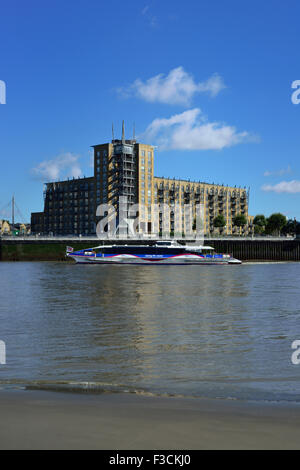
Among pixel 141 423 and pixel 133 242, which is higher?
pixel 133 242

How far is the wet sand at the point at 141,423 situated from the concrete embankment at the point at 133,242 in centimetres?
11475

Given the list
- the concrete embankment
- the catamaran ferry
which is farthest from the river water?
the concrete embankment

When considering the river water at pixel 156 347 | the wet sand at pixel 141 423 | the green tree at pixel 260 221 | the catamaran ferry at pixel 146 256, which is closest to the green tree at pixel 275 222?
the green tree at pixel 260 221

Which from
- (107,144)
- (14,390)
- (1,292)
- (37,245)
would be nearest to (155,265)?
(37,245)

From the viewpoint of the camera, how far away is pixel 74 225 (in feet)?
596

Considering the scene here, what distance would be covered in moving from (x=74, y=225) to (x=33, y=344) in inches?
6614

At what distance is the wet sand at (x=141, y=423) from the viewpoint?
680 centimetres

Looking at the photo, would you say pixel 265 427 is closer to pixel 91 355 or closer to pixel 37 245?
pixel 91 355

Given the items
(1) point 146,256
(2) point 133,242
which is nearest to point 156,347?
(1) point 146,256

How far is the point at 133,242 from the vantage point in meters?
126

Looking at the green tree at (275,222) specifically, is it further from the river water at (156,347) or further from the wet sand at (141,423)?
the wet sand at (141,423)

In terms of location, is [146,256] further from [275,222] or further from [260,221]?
[260,221]

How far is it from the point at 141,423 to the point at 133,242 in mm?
118465

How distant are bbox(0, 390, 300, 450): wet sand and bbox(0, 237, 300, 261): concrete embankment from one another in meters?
115
